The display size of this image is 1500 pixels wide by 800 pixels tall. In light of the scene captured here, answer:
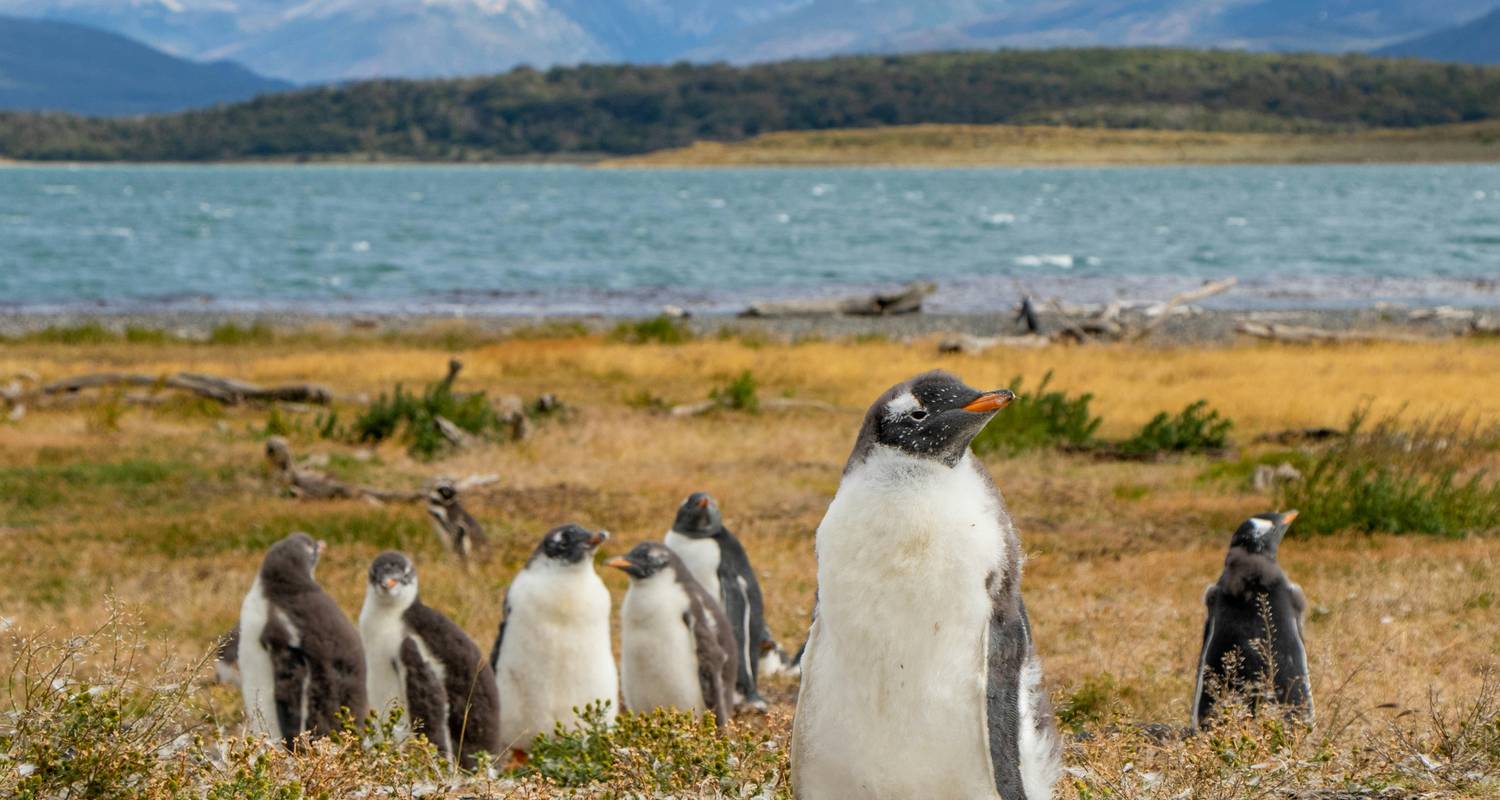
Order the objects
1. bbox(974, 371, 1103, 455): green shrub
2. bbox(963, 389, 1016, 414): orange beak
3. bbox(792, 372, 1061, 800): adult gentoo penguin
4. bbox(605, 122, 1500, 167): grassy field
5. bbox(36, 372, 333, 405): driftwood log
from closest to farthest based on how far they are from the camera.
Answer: bbox(963, 389, 1016, 414): orange beak < bbox(792, 372, 1061, 800): adult gentoo penguin < bbox(974, 371, 1103, 455): green shrub < bbox(36, 372, 333, 405): driftwood log < bbox(605, 122, 1500, 167): grassy field

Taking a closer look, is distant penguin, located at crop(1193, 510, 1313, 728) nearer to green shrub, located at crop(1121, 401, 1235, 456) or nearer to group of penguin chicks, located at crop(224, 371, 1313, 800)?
group of penguin chicks, located at crop(224, 371, 1313, 800)

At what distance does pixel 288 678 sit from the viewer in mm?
7484

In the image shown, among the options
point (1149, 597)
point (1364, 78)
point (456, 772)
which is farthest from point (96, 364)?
point (1364, 78)

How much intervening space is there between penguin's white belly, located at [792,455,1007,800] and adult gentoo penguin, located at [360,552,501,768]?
12.1ft

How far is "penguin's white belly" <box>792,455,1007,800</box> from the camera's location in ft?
13.5

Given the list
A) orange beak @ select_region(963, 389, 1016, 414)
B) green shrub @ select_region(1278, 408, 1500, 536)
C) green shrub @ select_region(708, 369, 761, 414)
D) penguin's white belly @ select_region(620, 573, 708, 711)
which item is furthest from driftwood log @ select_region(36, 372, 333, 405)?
orange beak @ select_region(963, 389, 1016, 414)

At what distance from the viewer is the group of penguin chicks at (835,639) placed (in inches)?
163

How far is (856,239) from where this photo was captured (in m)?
81.0

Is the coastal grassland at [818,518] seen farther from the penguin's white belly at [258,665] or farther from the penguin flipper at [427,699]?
the penguin flipper at [427,699]

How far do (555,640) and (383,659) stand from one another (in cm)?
97

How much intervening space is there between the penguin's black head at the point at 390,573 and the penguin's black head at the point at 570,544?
81 cm

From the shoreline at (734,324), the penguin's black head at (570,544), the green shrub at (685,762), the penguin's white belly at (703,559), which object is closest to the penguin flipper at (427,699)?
the penguin's black head at (570,544)

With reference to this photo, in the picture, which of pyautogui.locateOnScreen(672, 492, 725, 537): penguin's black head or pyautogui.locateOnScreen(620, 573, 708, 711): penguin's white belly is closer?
pyautogui.locateOnScreen(620, 573, 708, 711): penguin's white belly

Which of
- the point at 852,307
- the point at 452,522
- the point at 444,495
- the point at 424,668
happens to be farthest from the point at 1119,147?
the point at 424,668
